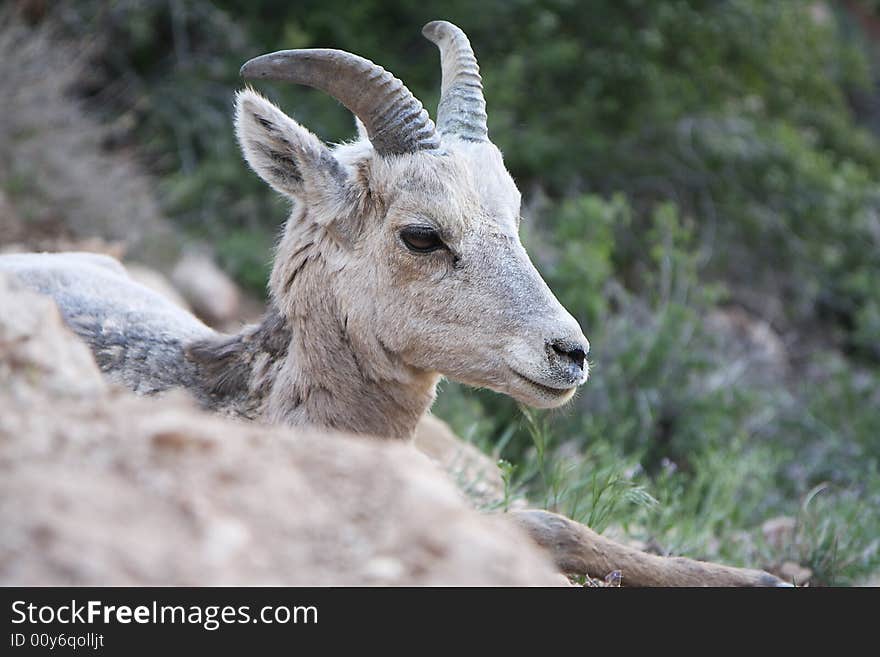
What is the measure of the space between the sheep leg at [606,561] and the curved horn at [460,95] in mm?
2000

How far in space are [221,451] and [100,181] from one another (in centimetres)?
1038

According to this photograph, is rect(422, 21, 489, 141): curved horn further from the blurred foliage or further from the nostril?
the blurred foliage

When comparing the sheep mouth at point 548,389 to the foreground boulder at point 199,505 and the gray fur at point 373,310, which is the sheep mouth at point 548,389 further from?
the foreground boulder at point 199,505

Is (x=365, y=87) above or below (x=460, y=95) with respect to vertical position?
below

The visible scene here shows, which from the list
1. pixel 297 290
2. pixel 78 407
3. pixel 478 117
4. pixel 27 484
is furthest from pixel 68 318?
pixel 27 484

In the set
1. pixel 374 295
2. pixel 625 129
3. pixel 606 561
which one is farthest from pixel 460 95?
pixel 625 129

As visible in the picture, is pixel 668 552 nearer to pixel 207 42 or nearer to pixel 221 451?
pixel 221 451

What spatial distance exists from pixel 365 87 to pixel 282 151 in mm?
509

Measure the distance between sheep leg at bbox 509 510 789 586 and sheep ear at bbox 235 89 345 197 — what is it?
71.6 inches

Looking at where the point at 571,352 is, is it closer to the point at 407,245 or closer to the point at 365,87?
the point at 407,245

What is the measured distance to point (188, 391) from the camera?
4.71 meters

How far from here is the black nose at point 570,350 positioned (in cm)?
419

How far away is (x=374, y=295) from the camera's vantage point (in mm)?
4508

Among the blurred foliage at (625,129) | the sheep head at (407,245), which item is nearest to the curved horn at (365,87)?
the sheep head at (407,245)
